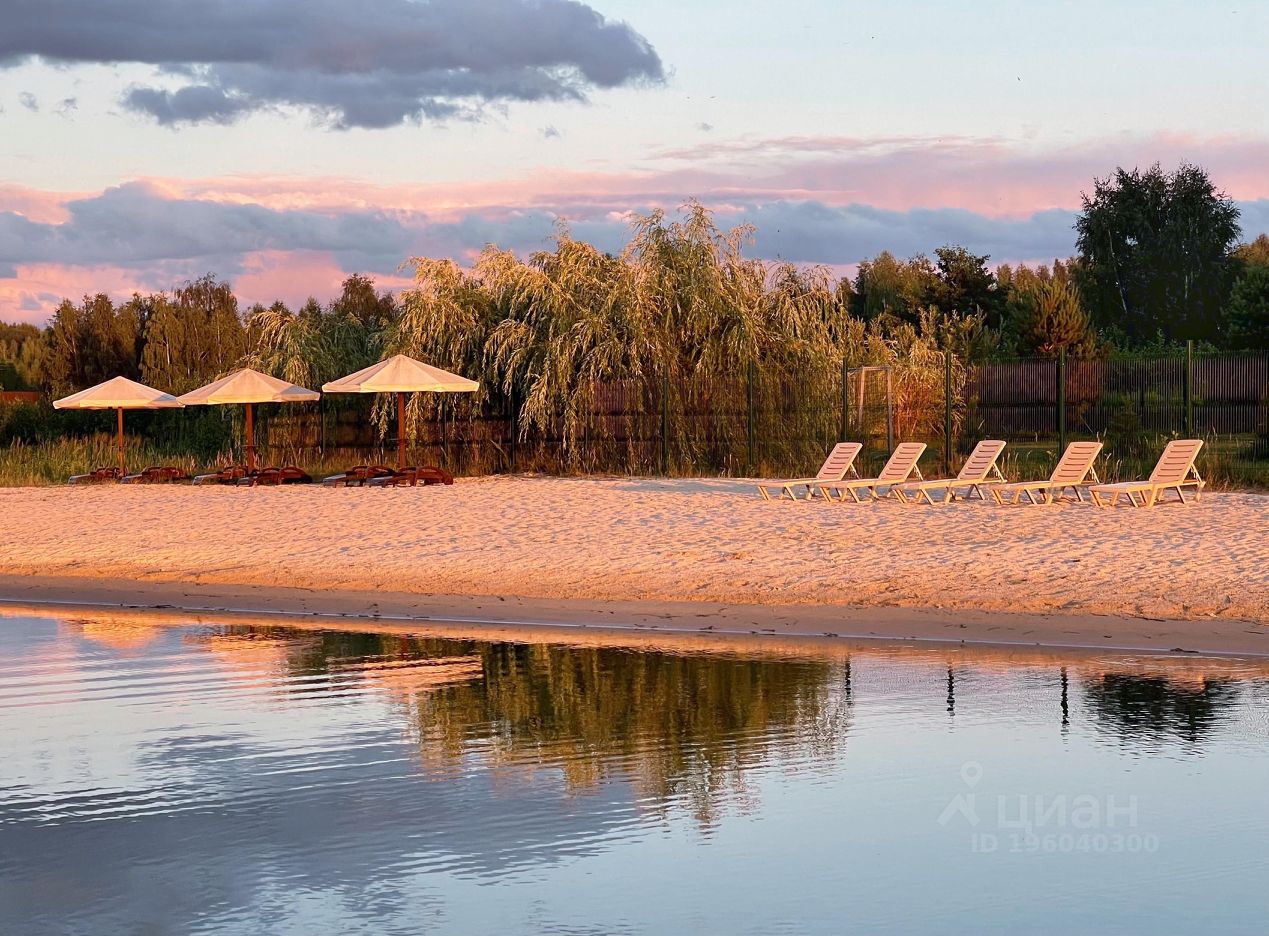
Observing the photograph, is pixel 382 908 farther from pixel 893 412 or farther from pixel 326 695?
pixel 893 412

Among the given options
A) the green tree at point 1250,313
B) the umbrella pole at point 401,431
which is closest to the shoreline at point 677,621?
the umbrella pole at point 401,431

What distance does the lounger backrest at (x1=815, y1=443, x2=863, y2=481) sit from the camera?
26125mm

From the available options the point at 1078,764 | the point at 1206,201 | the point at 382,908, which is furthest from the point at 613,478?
the point at 1206,201

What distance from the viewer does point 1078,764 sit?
27.0ft

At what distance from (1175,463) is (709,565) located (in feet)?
29.1

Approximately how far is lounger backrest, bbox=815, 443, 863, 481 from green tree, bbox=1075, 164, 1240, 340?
183ft

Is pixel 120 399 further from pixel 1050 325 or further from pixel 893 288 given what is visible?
pixel 893 288

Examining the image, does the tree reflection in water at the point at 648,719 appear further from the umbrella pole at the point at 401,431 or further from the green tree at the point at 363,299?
the green tree at the point at 363,299

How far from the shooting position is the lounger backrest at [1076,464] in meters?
23.7

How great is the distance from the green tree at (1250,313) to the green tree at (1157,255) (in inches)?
485

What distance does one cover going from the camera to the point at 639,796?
25.0 feet

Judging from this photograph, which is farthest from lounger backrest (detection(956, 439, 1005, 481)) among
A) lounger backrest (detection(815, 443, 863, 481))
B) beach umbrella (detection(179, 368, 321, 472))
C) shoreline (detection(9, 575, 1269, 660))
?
beach umbrella (detection(179, 368, 321, 472))

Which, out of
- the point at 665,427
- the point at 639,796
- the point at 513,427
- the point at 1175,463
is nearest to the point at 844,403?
the point at 665,427

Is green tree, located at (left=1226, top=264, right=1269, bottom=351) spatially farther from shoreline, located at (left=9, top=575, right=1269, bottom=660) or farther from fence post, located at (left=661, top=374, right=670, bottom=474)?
shoreline, located at (left=9, top=575, right=1269, bottom=660)
